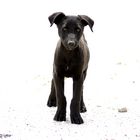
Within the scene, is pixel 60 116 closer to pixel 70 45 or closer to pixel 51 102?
pixel 51 102

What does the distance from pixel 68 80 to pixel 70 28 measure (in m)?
2.92

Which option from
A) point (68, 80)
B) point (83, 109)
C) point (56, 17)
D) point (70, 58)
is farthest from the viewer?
point (68, 80)

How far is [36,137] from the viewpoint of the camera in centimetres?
750

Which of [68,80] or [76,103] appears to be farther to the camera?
[68,80]

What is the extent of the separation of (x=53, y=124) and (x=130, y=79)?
2890 mm

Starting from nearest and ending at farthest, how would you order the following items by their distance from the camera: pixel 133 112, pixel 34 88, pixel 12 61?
pixel 133 112, pixel 34 88, pixel 12 61

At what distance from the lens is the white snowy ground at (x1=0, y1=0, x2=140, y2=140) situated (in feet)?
26.0

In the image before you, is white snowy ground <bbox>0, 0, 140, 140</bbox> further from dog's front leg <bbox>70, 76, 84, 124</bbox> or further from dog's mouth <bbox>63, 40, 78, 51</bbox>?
dog's mouth <bbox>63, 40, 78, 51</bbox>

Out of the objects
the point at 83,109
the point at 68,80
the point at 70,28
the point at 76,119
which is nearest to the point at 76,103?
the point at 76,119

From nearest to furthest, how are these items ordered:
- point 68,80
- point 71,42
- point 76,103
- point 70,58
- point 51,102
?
point 71,42, point 70,58, point 76,103, point 51,102, point 68,80

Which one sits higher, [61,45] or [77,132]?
[61,45]

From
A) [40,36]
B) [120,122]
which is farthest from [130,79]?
[40,36]

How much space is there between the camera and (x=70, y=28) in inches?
308

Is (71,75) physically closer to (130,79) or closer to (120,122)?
(120,122)
